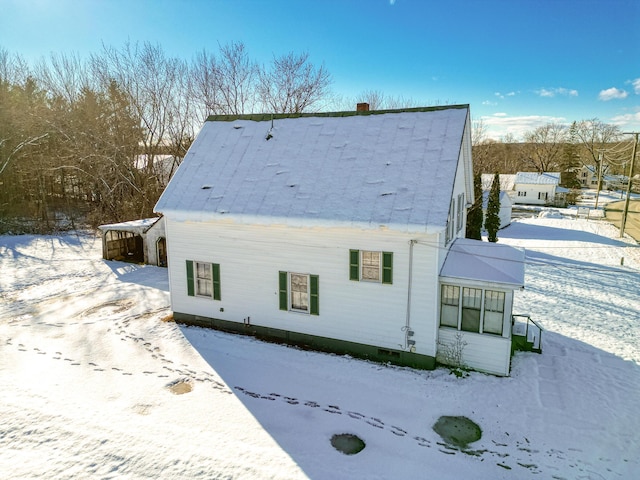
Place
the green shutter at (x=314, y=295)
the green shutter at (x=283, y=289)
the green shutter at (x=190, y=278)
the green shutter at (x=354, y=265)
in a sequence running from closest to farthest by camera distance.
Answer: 1. the green shutter at (x=354, y=265)
2. the green shutter at (x=314, y=295)
3. the green shutter at (x=283, y=289)
4. the green shutter at (x=190, y=278)

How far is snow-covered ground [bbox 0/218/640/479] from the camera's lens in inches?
312

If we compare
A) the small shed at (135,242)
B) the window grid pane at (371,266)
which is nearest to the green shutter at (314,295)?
the window grid pane at (371,266)

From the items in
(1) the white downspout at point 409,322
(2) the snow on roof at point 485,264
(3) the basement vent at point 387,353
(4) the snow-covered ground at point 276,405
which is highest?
(2) the snow on roof at point 485,264

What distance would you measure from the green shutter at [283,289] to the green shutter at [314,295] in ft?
2.95

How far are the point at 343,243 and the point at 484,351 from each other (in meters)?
5.17

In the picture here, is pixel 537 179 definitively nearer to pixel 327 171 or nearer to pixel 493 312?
pixel 493 312

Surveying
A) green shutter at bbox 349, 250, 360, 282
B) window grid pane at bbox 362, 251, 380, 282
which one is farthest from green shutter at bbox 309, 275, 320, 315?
window grid pane at bbox 362, 251, 380, 282

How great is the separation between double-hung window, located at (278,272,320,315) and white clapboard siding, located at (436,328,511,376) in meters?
3.99

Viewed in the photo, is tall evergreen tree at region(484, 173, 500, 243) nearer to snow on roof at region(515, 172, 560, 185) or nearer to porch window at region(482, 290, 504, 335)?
porch window at region(482, 290, 504, 335)

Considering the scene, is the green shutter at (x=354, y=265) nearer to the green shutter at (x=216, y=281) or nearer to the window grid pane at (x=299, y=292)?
the window grid pane at (x=299, y=292)

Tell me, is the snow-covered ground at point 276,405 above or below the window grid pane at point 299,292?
below

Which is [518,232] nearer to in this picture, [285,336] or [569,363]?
[569,363]

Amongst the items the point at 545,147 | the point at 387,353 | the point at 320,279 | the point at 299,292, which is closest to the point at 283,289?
the point at 299,292

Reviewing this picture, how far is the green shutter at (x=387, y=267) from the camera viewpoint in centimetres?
1148
